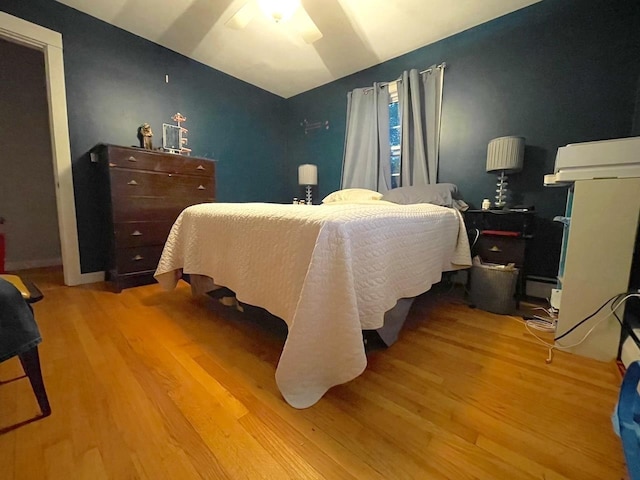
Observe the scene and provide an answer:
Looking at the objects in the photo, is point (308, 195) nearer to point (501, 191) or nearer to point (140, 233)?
Result: point (140, 233)

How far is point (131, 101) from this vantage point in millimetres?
2578

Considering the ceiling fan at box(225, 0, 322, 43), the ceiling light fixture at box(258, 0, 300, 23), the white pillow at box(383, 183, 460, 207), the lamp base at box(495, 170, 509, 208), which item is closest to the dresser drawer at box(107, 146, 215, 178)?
the ceiling fan at box(225, 0, 322, 43)

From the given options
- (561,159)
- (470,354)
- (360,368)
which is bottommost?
(470,354)

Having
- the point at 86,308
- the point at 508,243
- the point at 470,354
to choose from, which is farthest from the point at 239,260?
the point at 508,243

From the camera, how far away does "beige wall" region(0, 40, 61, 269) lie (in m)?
2.81

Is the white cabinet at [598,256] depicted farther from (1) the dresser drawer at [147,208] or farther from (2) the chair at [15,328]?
(1) the dresser drawer at [147,208]

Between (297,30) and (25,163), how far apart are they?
3414mm

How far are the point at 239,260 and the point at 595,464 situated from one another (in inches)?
56.6

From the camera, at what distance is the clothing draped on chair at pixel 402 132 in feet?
8.63

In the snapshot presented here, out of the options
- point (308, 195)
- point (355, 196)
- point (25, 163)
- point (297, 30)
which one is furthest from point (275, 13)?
point (25, 163)

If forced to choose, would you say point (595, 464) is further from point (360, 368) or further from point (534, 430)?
point (360, 368)

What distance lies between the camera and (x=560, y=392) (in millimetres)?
1033

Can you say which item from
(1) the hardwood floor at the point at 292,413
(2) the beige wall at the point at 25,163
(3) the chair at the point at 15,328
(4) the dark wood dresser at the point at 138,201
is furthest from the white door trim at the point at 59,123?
(3) the chair at the point at 15,328

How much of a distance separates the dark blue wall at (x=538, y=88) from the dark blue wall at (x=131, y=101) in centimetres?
222
